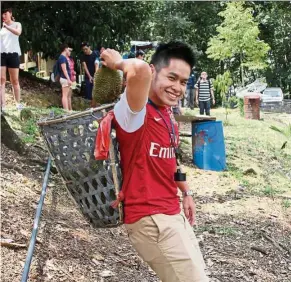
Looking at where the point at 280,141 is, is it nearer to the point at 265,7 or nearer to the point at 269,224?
the point at 265,7

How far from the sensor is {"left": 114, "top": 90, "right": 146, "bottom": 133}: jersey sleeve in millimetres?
1508

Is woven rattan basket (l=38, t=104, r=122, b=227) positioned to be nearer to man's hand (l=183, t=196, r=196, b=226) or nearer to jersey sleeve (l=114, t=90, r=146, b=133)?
jersey sleeve (l=114, t=90, r=146, b=133)

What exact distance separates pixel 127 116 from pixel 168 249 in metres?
0.41

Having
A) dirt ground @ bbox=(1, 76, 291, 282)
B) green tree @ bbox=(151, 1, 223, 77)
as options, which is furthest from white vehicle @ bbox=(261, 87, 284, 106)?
dirt ground @ bbox=(1, 76, 291, 282)

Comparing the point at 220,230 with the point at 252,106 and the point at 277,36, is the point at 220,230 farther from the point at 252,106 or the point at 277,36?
the point at 252,106

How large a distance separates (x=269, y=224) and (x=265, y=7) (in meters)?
2.72

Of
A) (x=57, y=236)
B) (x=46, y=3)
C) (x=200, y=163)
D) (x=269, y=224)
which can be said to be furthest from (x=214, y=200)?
(x=46, y=3)

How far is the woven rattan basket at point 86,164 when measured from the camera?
1.61 meters

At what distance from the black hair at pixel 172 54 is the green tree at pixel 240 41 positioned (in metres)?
3.81

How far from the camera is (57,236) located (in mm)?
3002

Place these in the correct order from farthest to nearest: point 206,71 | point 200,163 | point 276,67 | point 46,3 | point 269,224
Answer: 1. point 46,3
2. point 206,71
3. point 200,163
4. point 276,67
5. point 269,224

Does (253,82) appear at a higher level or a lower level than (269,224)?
higher

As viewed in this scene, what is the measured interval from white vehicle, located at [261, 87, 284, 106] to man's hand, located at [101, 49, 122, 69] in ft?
15.3

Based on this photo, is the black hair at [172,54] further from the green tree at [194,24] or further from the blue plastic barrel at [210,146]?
the blue plastic barrel at [210,146]
